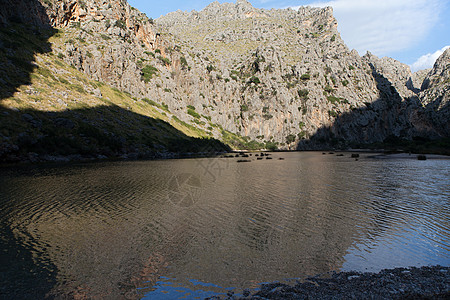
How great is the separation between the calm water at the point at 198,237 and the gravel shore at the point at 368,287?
2.78 ft

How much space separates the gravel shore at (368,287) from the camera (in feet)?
29.3

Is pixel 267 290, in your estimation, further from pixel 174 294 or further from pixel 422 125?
pixel 422 125

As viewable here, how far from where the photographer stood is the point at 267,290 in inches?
376

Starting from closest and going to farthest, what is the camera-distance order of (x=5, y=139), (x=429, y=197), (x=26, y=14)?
(x=429, y=197)
(x=5, y=139)
(x=26, y=14)

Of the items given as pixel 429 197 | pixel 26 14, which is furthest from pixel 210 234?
pixel 26 14

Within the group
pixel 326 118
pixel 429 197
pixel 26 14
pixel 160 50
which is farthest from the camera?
pixel 326 118

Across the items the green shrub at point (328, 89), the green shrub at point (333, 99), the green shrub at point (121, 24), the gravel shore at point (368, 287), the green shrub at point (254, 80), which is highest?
the green shrub at point (121, 24)

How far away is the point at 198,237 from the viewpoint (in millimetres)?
15617

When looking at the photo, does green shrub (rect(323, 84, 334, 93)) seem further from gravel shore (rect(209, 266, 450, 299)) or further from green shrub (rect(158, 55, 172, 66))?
gravel shore (rect(209, 266, 450, 299))

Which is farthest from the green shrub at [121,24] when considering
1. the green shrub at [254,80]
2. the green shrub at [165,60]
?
the green shrub at [254,80]

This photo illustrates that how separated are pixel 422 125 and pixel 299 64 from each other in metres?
107

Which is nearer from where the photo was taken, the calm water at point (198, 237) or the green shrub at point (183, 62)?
the calm water at point (198, 237)

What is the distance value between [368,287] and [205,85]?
15966 cm

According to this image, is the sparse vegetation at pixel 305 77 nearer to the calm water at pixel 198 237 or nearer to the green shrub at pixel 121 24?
the green shrub at pixel 121 24
